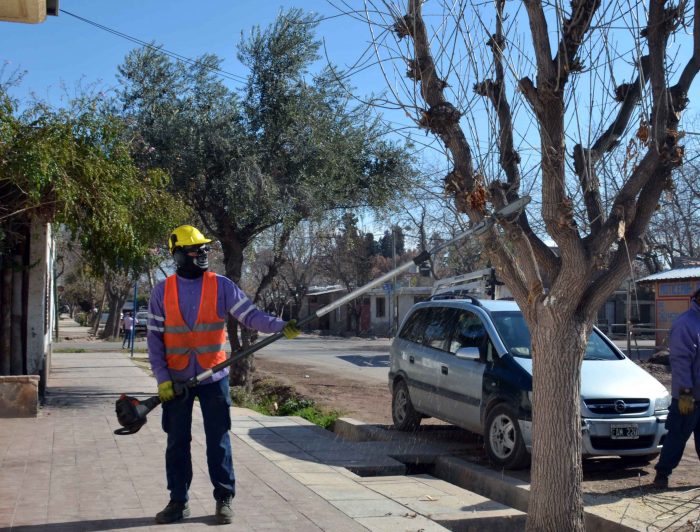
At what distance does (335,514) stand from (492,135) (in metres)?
2.95

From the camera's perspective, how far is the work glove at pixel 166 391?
18.2 ft

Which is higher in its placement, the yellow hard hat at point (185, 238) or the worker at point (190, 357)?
the yellow hard hat at point (185, 238)

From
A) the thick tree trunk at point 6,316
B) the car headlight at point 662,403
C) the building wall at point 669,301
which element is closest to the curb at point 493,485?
the car headlight at point 662,403

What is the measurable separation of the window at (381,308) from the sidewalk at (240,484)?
44.3 metres

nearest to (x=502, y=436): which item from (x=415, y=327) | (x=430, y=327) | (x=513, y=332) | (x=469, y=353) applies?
(x=469, y=353)

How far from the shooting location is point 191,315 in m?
5.83

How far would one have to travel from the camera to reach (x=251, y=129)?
14867 millimetres

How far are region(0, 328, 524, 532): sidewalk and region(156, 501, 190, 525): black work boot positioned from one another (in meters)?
0.08

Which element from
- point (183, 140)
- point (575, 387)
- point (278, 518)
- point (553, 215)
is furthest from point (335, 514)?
point (183, 140)

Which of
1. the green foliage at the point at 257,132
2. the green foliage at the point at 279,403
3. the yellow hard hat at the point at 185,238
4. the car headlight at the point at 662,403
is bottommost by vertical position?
the green foliage at the point at 279,403

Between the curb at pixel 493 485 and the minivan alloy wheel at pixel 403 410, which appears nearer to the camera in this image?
the curb at pixel 493 485

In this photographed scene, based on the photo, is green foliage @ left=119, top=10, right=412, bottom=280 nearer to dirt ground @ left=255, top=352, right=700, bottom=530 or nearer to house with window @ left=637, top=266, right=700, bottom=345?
dirt ground @ left=255, top=352, right=700, bottom=530

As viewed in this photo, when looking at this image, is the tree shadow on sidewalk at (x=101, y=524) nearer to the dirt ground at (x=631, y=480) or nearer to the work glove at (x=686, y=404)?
the dirt ground at (x=631, y=480)

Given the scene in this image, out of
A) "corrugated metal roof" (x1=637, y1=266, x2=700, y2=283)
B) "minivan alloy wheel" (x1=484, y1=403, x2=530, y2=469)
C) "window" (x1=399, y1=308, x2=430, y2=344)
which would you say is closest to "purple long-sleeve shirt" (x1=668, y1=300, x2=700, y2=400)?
"minivan alloy wheel" (x1=484, y1=403, x2=530, y2=469)
